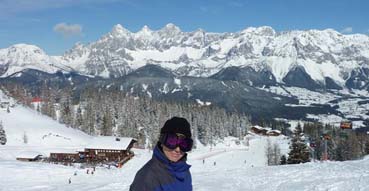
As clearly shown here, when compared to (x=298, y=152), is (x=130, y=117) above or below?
above

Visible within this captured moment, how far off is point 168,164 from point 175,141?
0.30 meters

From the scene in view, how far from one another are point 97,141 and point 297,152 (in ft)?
176

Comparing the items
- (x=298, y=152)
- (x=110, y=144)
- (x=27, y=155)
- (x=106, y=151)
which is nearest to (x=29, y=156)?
(x=27, y=155)

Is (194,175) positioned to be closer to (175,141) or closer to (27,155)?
(175,141)

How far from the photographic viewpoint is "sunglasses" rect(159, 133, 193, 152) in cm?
600

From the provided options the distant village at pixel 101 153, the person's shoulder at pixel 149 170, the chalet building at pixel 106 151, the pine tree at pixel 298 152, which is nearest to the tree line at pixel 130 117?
the chalet building at pixel 106 151

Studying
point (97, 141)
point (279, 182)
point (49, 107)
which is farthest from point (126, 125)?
point (279, 182)

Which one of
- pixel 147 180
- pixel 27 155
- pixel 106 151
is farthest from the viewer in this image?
pixel 106 151

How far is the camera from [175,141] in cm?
600

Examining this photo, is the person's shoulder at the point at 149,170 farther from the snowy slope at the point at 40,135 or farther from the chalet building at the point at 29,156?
the snowy slope at the point at 40,135

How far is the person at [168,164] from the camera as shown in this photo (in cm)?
587

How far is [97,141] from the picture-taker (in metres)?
106

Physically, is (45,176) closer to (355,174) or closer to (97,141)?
(355,174)

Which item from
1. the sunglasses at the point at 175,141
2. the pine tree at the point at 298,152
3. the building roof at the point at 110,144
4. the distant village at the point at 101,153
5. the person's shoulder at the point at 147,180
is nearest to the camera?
the person's shoulder at the point at 147,180
